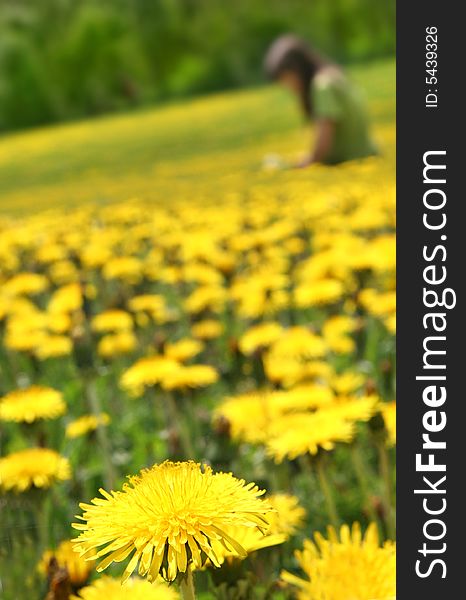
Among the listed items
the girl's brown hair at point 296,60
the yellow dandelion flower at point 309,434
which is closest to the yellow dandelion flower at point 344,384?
the yellow dandelion flower at point 309,434

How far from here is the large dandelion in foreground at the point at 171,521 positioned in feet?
0.92

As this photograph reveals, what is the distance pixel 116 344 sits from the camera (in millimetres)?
859

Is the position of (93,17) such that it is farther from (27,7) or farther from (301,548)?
(301,548)

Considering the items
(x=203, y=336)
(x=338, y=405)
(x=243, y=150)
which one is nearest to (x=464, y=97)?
(x=338, y=405)

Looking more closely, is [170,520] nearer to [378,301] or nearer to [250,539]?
[250,539]

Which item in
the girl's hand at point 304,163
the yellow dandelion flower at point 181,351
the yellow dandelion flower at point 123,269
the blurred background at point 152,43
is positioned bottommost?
→ the yellow dandelion flower at point 181,351

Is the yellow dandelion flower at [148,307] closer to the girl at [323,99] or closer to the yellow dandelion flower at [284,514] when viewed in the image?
the girl at [323,99]

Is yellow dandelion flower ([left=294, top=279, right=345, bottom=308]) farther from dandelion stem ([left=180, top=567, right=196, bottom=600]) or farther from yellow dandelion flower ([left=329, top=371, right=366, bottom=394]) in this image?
dandelion stem ([left=180, top=567, right=196, bottom=600])

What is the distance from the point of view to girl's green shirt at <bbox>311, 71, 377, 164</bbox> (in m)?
0.60

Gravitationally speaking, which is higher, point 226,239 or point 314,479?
point 226,239

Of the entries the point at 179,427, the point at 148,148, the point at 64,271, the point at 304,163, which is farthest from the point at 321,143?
the point at 64,271

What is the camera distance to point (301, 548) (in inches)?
21.9

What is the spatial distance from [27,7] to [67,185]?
0.54ft

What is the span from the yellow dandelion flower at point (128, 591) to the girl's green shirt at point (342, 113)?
35cm
